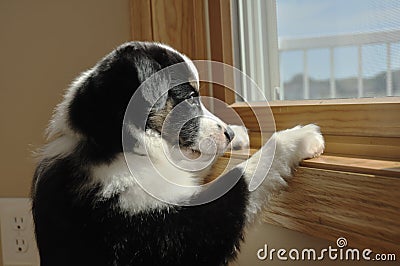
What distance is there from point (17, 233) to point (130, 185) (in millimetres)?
757

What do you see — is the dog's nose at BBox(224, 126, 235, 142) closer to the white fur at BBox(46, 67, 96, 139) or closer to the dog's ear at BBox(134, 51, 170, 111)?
the dog's ear at BBox(134, 51, 170, 111)

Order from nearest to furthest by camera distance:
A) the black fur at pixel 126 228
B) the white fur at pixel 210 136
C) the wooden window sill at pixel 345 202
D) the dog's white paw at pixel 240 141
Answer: the wooden window sill at pixel 345 202
the black fur at pixel 126 228
the white fur at pixel 210 136
the dog's white paw at pixel 240 141

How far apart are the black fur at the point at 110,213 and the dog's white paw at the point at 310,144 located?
0.40 feet

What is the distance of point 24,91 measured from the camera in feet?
5.15

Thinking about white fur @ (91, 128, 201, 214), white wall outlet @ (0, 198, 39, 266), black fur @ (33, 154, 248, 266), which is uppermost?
white fur @ (91, 128, 201, 214)

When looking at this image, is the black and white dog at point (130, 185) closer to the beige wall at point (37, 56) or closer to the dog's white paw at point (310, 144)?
the dog's white paw at point (310, 144)

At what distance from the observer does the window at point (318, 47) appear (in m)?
0.98

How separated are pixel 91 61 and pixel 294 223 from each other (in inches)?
32.1

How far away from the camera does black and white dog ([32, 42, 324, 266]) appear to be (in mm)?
916

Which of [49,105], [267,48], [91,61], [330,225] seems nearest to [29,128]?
[49,105]

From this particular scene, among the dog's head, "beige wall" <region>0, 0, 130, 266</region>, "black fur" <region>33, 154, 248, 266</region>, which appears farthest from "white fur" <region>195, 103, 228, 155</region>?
"beige wall" <region>0, 0, 130, 266</region>

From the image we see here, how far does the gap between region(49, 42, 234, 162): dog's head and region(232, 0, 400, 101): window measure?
0.76 ft

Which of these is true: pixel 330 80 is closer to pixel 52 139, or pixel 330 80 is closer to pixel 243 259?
pixel 243 259

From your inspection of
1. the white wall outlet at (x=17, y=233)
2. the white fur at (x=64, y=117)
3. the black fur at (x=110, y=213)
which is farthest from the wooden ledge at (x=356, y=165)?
the white wall outlet at (x=17, y=233)
